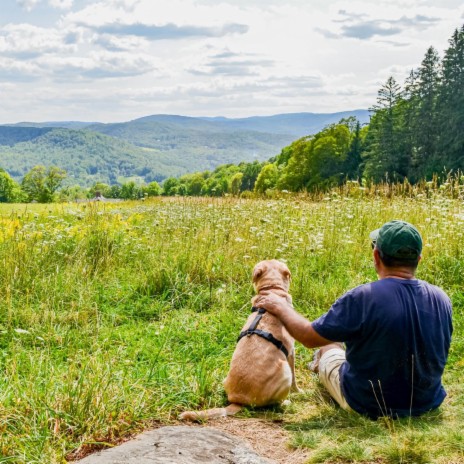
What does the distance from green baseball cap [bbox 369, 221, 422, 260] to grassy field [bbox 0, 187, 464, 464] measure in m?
1.11

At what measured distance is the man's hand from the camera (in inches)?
168

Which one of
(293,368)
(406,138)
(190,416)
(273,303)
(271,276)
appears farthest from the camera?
(406,138)

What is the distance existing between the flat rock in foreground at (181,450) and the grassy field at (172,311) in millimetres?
305

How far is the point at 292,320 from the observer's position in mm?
4031

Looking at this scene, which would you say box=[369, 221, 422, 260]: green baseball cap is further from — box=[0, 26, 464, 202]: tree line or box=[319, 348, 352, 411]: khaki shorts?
box=[0, 26, 464, 202]: tree line

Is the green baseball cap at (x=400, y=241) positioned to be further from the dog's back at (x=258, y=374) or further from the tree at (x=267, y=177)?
the tree at (x=267, y=177)

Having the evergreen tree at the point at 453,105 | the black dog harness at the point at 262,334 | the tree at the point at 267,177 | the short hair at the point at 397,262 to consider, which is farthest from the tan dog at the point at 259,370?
the tree at the point at 267,177

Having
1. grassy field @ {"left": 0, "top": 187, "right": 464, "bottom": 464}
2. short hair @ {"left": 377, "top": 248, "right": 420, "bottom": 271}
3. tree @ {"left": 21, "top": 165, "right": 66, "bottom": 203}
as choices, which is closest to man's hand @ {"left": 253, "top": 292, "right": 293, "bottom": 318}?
grassy field @ {"left": 0, "top": 187, "right": 464, "bottom": 464}

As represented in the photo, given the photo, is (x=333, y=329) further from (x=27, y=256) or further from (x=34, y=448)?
(x=27, y=256)

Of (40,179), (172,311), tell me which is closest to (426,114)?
(172,311)

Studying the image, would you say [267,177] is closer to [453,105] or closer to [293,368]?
[453,105]

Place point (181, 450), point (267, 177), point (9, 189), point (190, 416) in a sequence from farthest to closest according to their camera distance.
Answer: point (9, 189), point (267, 177), point (190, 416), point (181, 450)

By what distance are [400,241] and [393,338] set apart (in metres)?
0.64

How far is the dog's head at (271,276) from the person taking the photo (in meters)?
4.79
